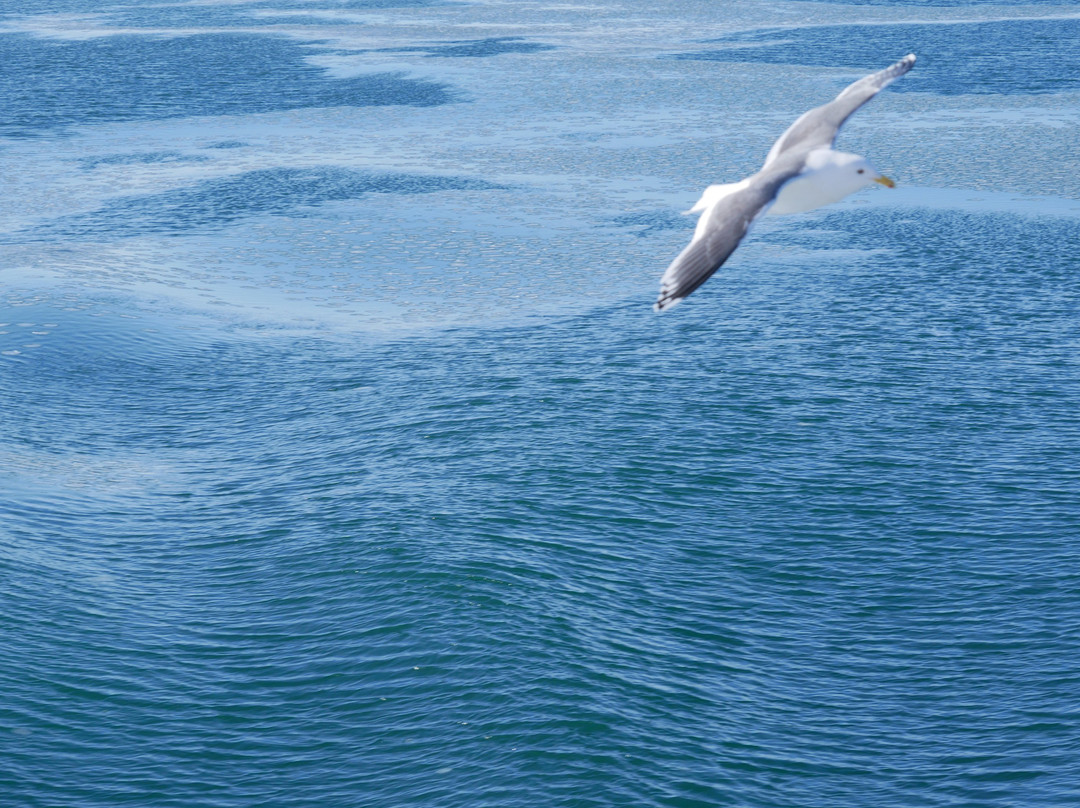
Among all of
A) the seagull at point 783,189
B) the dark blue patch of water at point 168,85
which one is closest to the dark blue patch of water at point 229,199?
the dark blue patch of water at point 168,85

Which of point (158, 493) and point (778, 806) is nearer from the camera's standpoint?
point (778, 806)

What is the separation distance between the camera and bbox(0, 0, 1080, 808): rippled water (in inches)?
1236

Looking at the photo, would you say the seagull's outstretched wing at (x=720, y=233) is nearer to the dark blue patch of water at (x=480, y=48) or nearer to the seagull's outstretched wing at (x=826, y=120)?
the seagull's outstretched wing at (x=826, y=120)

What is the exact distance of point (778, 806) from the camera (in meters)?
29.3

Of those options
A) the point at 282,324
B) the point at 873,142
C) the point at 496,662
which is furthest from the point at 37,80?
the point at 496,662

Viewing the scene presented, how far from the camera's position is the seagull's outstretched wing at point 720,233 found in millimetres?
14391

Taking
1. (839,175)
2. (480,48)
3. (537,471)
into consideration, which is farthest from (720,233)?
(480,48)

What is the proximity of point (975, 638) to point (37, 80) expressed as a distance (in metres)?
84.2

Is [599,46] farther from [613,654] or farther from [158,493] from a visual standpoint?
[613,654]

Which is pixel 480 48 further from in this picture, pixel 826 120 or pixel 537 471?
pixel 826 120

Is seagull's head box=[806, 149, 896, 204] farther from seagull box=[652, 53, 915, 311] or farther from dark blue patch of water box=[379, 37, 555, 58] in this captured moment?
dark blue patch of water box=[379, 37, 555, 58]

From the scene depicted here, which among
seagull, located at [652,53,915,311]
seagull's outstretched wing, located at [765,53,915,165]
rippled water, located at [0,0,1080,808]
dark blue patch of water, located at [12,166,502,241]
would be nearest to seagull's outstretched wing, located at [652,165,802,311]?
seagull, located at [652,53,915,311]

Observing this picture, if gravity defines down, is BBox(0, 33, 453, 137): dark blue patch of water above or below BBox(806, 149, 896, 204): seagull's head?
above

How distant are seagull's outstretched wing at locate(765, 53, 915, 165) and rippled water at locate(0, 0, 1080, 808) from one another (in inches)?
625
